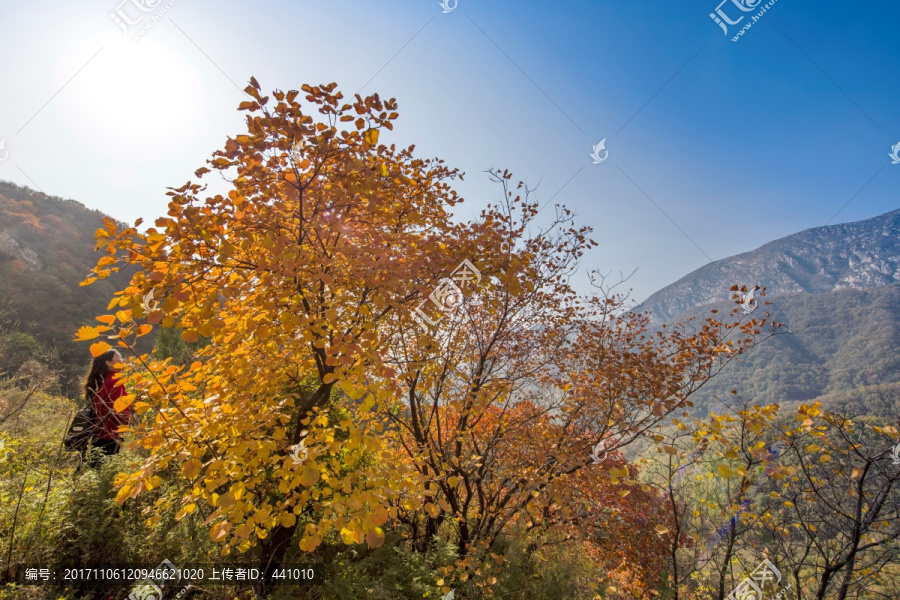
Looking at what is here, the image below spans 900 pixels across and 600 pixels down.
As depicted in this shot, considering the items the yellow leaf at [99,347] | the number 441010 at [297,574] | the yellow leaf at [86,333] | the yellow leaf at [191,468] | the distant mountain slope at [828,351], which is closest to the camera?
the yellow leaf at [86,333]

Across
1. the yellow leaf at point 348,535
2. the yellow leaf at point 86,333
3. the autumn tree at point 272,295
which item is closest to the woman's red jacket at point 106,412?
the autumn tree at point 272,295

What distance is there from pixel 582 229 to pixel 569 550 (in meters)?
6.89

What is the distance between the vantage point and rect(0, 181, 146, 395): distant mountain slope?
25.9 m

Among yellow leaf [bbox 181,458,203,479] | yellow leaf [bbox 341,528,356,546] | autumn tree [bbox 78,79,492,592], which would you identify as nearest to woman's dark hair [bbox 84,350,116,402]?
autumn tree [bbox 78,79,492,592]

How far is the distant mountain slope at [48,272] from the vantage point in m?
25.9

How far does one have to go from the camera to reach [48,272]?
30.6m

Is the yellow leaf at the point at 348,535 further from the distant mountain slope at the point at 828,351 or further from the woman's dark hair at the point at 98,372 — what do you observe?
the distant mountain slope at the point at 828,351

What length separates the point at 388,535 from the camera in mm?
5242

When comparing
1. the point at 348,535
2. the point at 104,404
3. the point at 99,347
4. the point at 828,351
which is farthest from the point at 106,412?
the point at 828,351

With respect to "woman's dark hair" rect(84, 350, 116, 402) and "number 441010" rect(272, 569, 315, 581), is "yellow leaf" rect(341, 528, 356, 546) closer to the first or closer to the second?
"number 441010" rect(272, 569, 315, 581)

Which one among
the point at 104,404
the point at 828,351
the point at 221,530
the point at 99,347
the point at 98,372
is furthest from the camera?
the point at 828,351

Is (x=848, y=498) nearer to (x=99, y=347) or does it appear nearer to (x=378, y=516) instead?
(x=378, y=516)

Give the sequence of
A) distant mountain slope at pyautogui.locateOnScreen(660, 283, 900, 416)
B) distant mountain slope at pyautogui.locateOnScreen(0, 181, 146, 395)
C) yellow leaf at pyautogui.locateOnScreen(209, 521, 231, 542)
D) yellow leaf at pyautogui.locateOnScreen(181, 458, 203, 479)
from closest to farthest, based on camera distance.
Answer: yellow leaf at pyautogui.locateOnScreen(209, 521, 231, 542), yellow leaf at pyautogui.locateOnScreen(181, 458, 203, 479), distant mountain slope at pyautogui.locateOnScreen(0, 181, 146, 395), distant mountain slope at pyautogui.locateOnScreen(660, 283, 900, 416)

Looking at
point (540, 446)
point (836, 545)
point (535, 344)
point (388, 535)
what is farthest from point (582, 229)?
point (388, 535)
